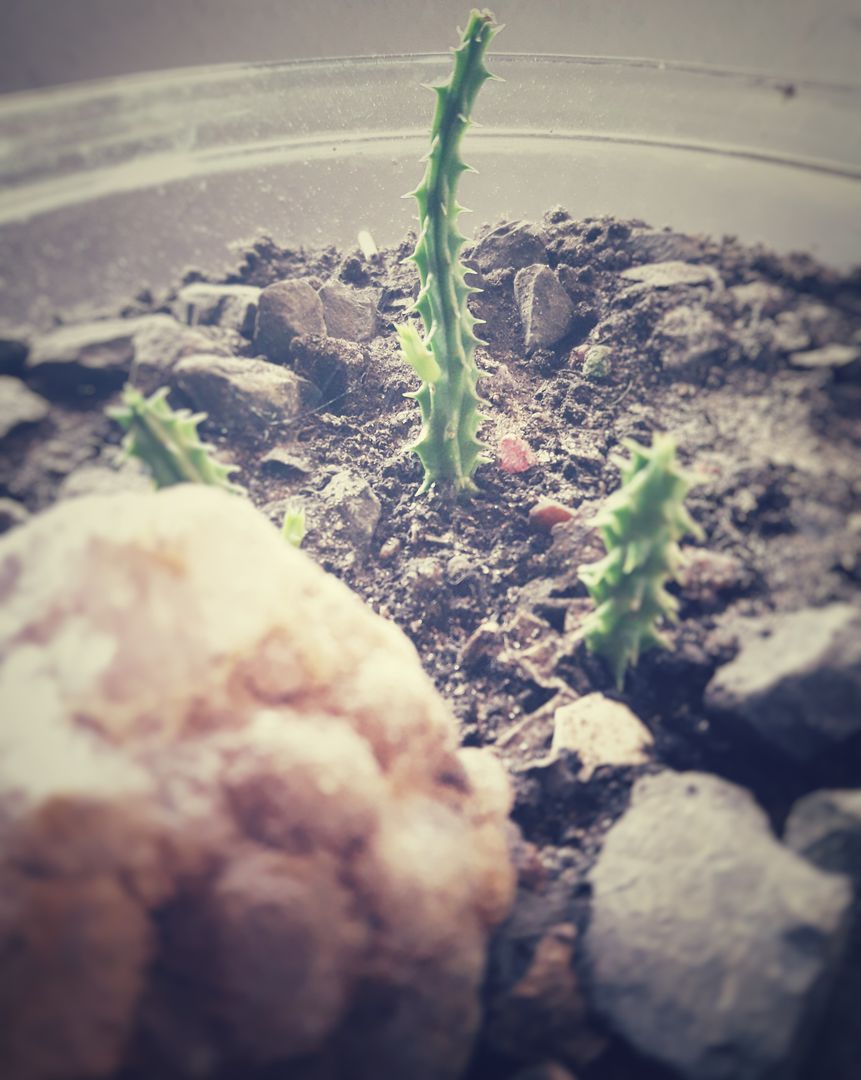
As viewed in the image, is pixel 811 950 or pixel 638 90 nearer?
pixel 811 950

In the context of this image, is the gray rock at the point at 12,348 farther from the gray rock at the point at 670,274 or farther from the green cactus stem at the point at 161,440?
the gray rock at the point at 670,274

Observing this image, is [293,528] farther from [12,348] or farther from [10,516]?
[12,348]

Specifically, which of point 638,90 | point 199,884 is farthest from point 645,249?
point 199,884

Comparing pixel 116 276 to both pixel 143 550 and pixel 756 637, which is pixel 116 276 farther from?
pixel 756 637

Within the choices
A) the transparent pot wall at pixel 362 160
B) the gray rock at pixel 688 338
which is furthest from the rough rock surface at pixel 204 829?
the gray rock at pixel 688 338

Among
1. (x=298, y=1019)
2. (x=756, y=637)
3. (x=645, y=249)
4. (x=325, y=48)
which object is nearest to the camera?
(x=298, y=1019)

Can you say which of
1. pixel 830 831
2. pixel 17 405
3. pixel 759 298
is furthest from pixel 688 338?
pixel 17 405

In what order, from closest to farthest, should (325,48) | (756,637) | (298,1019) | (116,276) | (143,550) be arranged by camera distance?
(298,1019) → (143,550) → (756,637) → (116,276) → (325,48)

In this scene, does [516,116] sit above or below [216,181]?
above
